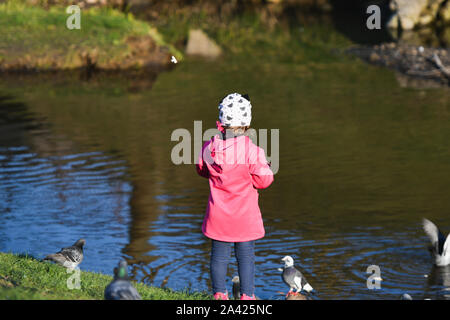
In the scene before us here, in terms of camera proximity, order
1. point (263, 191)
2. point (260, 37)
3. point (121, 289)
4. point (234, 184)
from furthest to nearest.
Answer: point (260, 37) → point (263, 191) → point (234, 184) → point (121, 289)

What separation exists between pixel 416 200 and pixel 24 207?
671 cm

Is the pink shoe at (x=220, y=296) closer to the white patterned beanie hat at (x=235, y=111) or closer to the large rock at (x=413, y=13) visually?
the white patterned beanie hat at (x=235, y=111)

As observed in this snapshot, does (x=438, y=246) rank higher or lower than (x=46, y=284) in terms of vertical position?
lower

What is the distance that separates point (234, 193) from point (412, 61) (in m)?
24.9

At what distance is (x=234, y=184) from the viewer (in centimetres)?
803

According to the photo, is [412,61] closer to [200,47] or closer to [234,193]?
[200,47]

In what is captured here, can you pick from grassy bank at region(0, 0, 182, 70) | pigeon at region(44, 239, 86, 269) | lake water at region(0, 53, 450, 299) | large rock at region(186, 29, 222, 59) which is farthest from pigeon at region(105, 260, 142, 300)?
large rock at region(186, 29, 222, 59)

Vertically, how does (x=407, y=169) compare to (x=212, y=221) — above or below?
below

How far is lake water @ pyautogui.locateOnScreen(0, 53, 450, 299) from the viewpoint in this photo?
452 inches

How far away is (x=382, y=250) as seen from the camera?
38.8 feet

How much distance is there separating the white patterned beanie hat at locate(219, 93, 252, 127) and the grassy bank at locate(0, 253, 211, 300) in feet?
5.87

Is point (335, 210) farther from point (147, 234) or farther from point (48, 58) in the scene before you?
point (48, 58)

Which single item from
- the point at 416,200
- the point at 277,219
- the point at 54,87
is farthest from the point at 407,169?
the point at 54,87

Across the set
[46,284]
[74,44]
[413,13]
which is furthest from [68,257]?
[413,13]
